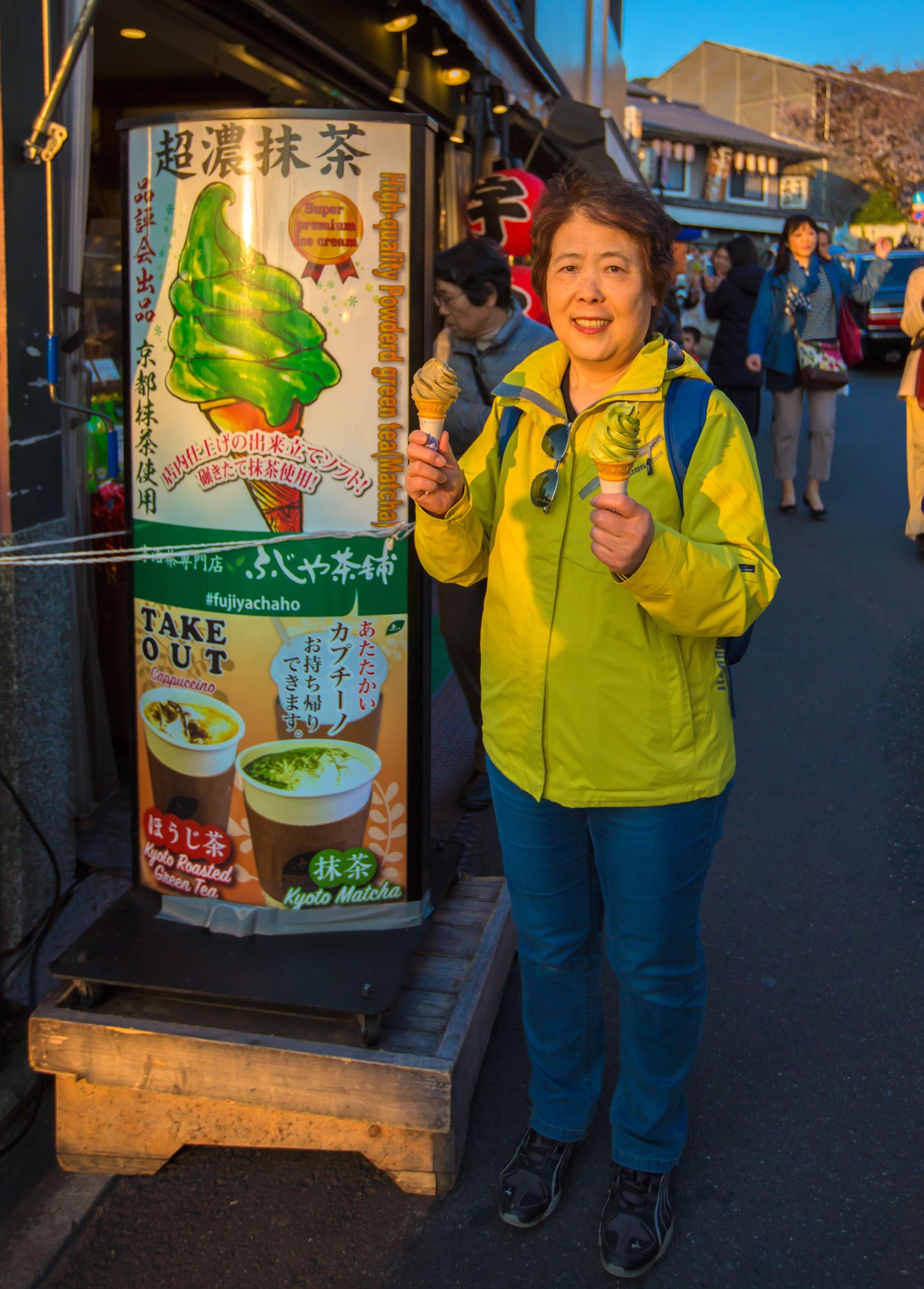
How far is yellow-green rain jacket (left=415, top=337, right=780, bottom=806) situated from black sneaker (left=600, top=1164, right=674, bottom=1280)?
0.87 m

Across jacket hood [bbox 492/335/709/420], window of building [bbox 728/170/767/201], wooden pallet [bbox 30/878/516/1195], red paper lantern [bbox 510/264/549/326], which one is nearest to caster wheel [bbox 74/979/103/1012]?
wooden pallet [bbox 30/878/516/1195]

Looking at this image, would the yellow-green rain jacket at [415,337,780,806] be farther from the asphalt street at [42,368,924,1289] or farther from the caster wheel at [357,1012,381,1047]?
the asphalt street at [42,368,924,1289]

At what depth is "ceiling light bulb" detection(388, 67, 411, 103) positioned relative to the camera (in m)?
5.94

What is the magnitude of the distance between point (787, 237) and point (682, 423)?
21.5 feet

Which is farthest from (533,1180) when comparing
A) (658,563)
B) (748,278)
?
(748,278)

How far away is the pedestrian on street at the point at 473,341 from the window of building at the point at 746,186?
146 ft

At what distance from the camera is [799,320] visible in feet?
26.3

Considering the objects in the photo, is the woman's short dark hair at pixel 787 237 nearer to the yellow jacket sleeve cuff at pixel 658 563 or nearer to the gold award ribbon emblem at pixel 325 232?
the gold award ribbon emblem at pixel 325 232

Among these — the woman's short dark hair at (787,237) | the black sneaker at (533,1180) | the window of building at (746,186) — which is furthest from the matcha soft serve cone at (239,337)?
the window of building at (746,186)

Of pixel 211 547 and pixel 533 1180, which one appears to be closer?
pixel 533 1180

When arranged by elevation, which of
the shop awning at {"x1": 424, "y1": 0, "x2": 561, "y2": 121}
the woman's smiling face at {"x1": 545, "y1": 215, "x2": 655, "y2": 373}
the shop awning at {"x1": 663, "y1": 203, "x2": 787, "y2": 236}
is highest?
the shop awning at {"x1": 663, "y1": 203, "x2": 787, "y2": 236}

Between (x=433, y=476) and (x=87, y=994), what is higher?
(x=433, y=476)

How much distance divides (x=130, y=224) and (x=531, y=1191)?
7.88 feet

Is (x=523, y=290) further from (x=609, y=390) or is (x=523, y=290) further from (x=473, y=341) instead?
(x=609, y=390)
